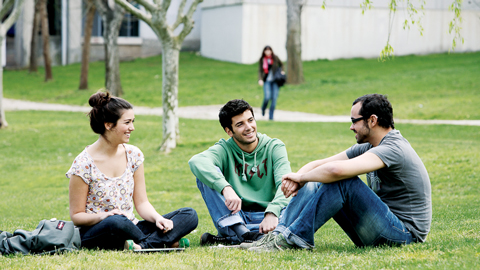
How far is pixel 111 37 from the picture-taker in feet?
75.8

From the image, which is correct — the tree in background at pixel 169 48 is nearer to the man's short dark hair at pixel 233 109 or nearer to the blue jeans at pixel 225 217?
the man's short dark hair at pixel 233 109

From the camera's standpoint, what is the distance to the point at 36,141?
1430 cm

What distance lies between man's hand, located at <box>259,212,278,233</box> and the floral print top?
1147mm

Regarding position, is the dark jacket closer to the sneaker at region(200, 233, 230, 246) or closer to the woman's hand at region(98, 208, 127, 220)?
the sneaker at region(200, 233, 230, 246)

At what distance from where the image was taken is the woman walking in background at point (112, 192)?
4379 millimetres

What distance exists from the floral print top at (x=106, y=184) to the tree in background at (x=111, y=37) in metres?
18.7

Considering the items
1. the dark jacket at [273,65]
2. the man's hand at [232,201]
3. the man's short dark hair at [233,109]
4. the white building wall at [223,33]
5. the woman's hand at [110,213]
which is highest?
the white building wall at [223,33]

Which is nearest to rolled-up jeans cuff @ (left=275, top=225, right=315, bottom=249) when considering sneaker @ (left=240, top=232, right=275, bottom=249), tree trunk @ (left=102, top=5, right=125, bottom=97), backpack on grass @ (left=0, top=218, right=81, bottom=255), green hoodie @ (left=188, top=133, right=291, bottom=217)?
sneaker @ (left=240, top=232, right=275, bottom=249)

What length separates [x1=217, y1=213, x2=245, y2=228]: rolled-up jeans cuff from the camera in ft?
Answer: 15.5

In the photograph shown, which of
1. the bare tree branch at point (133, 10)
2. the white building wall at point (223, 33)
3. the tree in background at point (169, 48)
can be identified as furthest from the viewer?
the white building wall at point (223, 33)

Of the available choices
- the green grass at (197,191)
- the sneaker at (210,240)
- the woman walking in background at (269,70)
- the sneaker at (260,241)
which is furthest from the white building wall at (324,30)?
the sneaker at (260,241)

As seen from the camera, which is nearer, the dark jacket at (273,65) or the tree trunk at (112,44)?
the dark jacket at (273,65)

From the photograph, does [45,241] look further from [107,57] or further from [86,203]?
[107,57]

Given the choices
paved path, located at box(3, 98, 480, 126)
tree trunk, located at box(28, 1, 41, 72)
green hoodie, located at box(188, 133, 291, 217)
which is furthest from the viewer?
tree trunk, located at box(28, 1, 41, 72)
